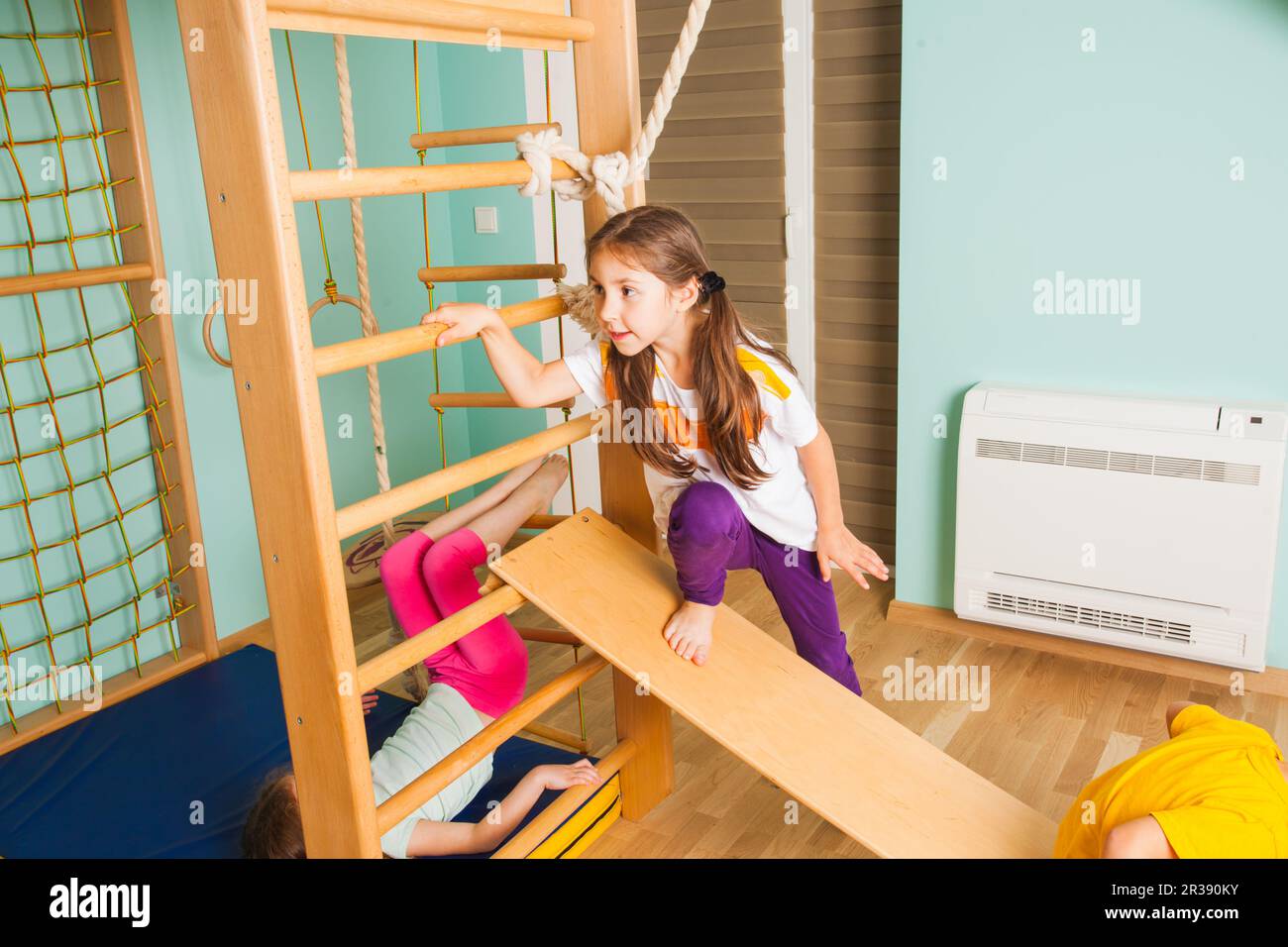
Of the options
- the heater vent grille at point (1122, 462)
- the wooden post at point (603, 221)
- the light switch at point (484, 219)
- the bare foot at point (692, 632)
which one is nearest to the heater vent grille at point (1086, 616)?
the heater vent grille at point (1122, 462)

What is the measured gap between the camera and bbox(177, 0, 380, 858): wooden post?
130 centimetres

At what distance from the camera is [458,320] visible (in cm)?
159

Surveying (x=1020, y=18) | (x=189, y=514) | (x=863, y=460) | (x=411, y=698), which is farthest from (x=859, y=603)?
(x=189, y=514)

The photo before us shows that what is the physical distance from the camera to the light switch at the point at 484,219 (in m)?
3.72

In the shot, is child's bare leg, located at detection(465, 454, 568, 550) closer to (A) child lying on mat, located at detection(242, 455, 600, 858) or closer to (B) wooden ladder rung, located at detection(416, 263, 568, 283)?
(A) child lying on mat, located at detection(242, 455, 600, 858)

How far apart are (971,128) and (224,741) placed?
7.44 ft

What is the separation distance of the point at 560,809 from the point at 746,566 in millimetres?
576

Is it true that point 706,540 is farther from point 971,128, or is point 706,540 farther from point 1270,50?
point 1270,50

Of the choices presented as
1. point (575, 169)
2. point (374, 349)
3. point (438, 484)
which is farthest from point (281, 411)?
point (575, 169)

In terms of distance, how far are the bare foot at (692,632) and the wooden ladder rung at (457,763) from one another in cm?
26

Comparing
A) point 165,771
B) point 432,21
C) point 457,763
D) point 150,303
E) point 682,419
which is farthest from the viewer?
point 150,303

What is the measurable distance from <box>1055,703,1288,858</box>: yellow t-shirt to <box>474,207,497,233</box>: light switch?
2751 mm

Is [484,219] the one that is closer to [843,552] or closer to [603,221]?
[603,221]

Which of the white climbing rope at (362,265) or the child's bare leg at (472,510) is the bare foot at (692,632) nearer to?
the child's bare leg at (472,510)
